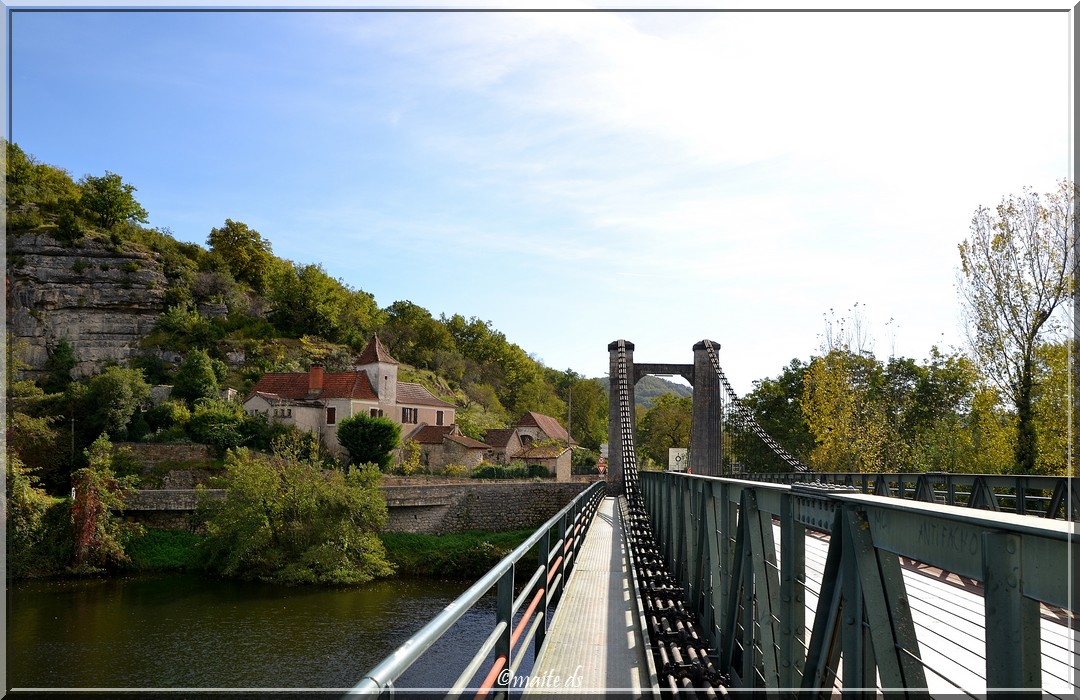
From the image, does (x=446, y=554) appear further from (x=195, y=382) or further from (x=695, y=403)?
(x=195, y=382)

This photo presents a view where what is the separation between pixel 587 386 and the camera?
7488 centimetres

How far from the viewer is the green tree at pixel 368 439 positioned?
39.6 m

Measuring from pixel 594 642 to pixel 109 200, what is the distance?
66.8 meters

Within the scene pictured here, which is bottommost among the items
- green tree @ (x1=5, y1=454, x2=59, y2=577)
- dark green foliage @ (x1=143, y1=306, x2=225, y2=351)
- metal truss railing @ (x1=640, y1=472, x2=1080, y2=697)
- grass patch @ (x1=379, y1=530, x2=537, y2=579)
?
grass patch @ (x1=379, y1=530, x2=537, y2=579)

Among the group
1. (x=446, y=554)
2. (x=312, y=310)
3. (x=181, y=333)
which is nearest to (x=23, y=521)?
(x=446, y=554)

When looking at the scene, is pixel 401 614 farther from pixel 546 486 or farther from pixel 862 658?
pixel 862 658

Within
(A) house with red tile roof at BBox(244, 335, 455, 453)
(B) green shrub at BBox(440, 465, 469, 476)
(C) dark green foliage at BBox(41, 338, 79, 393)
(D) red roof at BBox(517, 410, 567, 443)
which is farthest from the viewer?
(D) red roof at BBox(517, 410, 567, 443)

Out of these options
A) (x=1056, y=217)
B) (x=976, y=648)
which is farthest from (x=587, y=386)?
(x=976, y=648)

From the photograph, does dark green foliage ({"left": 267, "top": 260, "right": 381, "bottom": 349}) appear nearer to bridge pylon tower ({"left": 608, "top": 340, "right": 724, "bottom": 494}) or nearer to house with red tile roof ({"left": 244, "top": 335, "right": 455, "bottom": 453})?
house with red tile roof ({"left": 244, "top": 335, "right": 455, "bottom": 453})

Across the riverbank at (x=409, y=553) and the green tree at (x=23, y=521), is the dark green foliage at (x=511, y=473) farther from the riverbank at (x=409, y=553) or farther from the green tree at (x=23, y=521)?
the green tree at (x=23, y=521)

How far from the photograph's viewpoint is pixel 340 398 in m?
43.8

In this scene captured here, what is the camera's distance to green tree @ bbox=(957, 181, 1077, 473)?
51.5 ft

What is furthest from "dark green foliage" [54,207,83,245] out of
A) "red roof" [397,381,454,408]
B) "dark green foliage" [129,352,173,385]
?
"red roof" [397,381,454,408]

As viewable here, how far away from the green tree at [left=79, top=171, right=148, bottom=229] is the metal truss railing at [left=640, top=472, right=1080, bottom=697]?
220ft
